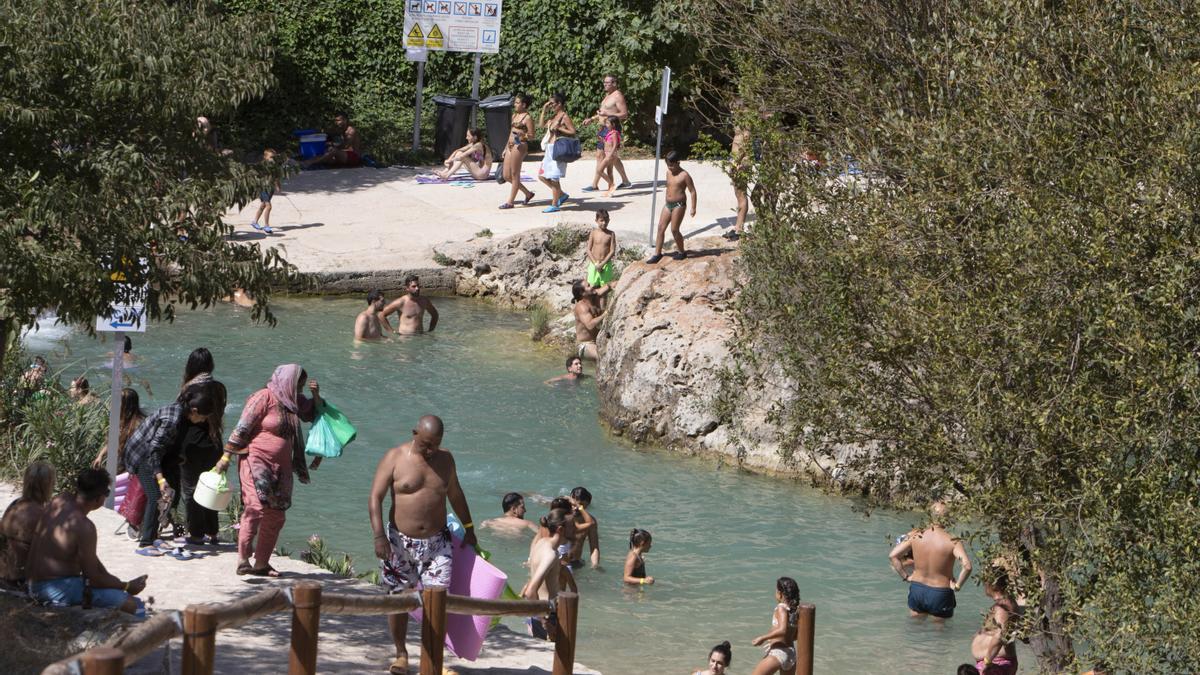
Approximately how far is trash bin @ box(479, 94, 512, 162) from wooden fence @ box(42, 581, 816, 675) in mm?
19024

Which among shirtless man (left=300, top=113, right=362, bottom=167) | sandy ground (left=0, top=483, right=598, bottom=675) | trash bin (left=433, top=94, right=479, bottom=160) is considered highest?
trash bin (left=433, top=94, right=479, bottom=160)

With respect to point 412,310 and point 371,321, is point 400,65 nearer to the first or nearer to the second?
point 412,310

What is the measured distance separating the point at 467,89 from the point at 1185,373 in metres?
23.8

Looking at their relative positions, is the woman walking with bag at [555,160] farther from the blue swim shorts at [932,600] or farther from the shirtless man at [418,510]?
the shirtless man at [418,510]

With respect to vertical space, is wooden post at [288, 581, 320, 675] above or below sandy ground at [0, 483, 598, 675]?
above

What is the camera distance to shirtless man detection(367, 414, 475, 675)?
31.2ft

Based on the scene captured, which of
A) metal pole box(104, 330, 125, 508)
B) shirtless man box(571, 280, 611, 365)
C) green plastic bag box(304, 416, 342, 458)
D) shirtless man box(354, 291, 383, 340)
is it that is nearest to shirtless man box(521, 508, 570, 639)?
green plastic bag box(304, 416, 342, 458)

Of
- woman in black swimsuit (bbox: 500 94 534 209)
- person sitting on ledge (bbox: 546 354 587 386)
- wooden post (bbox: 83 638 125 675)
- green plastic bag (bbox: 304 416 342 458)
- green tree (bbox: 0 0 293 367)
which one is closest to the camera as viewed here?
wooden post (bbox: 83 638 125 675)

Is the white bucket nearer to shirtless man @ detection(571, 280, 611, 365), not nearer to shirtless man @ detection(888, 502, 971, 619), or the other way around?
shirtless man @ detection(888, 502, 971, 619)

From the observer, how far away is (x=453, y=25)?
94.6 feet

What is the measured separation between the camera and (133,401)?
1260 centimetres

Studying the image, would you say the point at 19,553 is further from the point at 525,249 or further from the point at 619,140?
the point at 619,140

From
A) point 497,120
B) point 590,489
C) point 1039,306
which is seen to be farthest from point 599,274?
point 1039,306

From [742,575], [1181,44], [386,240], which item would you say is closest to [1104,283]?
[1181,44]
